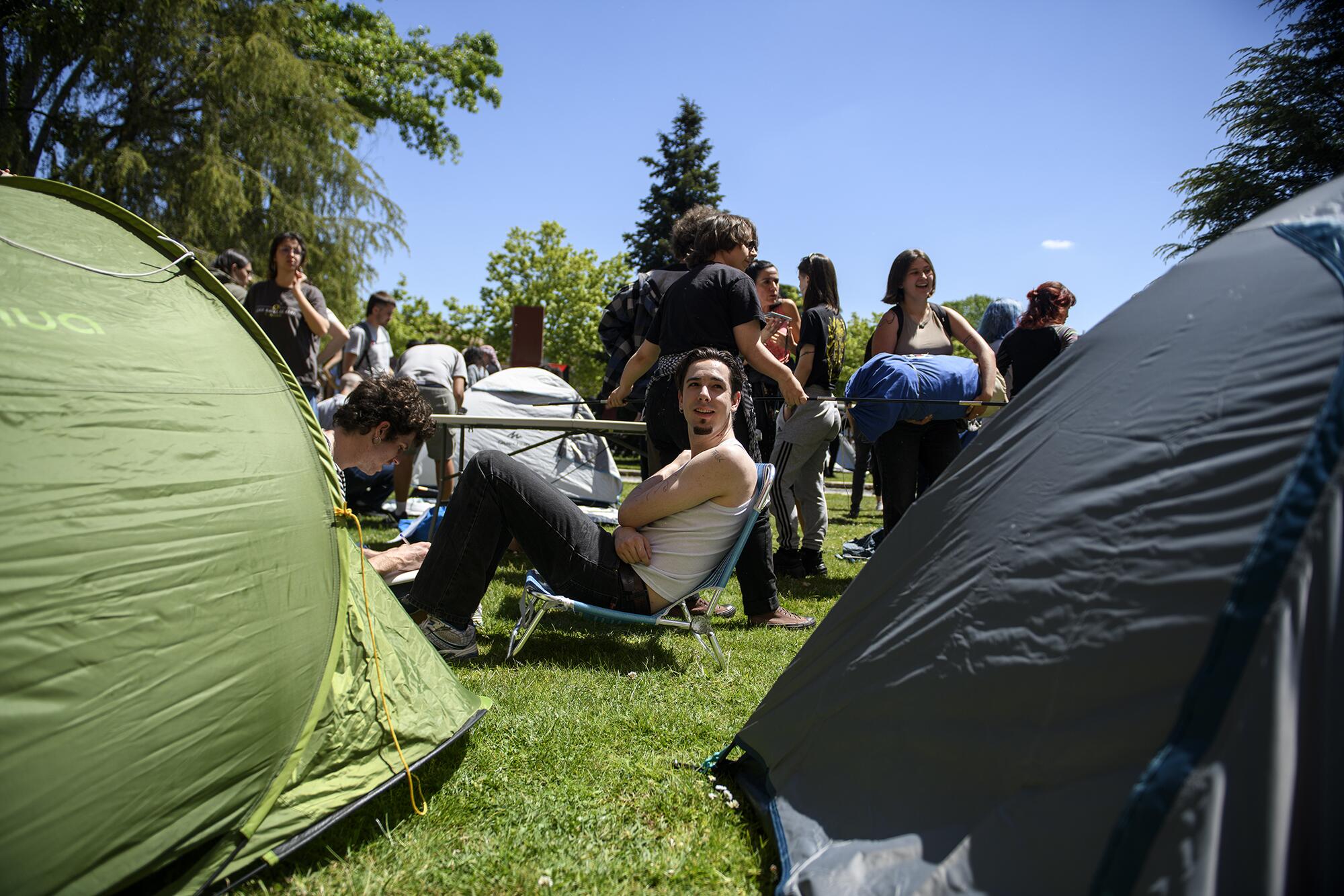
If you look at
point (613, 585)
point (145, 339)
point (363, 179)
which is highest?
point (363, 179)

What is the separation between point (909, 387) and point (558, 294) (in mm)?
24779

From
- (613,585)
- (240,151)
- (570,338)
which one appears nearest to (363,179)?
(240,151)

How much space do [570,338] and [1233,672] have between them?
27.9 m

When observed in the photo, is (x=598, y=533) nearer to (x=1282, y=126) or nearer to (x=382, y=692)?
(x=382, y=692)

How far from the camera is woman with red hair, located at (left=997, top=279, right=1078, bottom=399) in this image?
18.2 feet

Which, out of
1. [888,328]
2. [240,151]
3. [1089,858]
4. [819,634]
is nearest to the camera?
[1089,858]

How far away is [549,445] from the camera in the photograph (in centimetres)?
784

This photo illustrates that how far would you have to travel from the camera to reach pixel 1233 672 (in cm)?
117

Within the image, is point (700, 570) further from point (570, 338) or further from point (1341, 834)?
point (570, 338)

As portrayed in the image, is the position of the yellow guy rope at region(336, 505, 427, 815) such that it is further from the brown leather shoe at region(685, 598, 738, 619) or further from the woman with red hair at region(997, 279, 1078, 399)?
the woman with red hair at region(997, 279, 1078, 399)

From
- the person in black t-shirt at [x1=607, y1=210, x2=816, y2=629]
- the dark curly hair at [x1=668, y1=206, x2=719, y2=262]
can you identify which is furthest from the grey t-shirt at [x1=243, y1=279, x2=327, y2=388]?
the person in black t-shirt at [x1=607, y1=210, x2=816, y2=629]

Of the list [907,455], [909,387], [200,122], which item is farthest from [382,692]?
[200,122]

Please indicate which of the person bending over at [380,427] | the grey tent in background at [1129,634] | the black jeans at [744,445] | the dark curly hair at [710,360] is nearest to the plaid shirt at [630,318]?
the black jeans at [744,445]

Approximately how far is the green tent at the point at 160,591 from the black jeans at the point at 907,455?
10.9ft
